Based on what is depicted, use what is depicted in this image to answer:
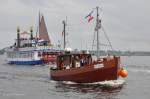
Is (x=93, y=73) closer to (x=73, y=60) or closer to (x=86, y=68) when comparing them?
(x=86, y=68)

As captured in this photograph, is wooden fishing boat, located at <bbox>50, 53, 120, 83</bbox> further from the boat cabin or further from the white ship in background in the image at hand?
the white ship in background

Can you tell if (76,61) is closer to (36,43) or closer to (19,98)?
(19,98)

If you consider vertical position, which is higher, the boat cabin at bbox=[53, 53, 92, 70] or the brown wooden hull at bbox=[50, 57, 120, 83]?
the boat cabin at bbox=[53, 53, 92, 70]

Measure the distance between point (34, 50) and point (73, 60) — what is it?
2585 inches

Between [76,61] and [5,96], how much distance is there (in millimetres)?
15534

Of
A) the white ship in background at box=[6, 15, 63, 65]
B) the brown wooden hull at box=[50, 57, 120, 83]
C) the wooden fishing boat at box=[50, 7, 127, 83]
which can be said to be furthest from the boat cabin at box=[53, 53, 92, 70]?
the white ship in background at box=[6, 15, 63, 65]

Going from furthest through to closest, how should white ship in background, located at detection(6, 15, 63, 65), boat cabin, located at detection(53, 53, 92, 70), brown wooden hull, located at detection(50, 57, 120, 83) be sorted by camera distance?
white ship in background, located at detection(6, 15, 63, 65) → boat cabin, located at detection(53, 53, 92, 70) → brown wooden hull, located at detection(50, 57, 120, 83)

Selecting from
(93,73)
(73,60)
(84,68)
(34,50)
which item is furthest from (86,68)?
(34,50)

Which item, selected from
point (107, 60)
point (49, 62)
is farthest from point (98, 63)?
point (49, 62)

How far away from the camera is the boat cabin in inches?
2292

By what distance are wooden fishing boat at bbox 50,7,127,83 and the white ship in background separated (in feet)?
173

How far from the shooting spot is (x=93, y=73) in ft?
182

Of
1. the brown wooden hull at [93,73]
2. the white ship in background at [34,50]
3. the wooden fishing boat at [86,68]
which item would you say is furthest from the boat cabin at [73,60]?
the white ship in background at [34,50]

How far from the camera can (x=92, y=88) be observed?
175ft
